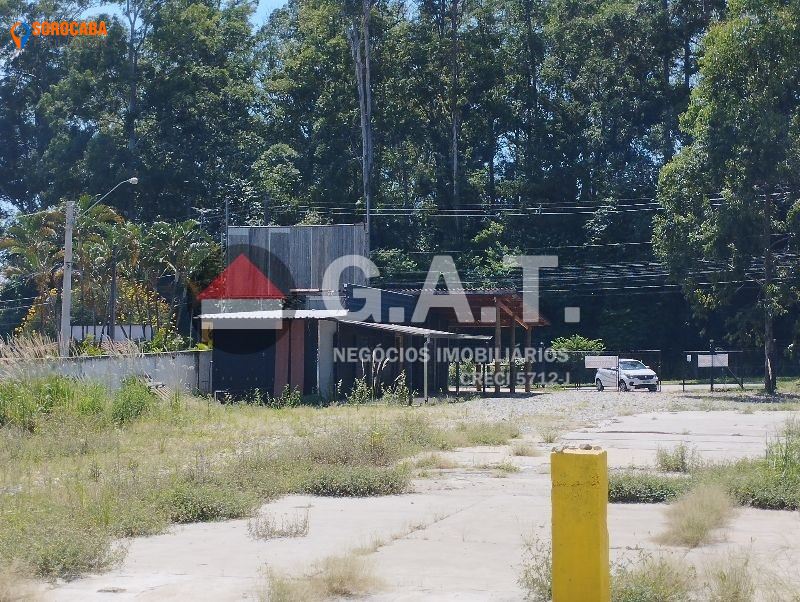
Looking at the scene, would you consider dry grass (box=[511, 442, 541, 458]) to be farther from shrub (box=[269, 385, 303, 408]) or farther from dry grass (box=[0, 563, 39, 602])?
shrub (box=[269, 385, 303, 408])

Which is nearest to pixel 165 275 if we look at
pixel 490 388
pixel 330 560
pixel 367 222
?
pixel 367 222

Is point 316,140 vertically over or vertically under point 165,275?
over

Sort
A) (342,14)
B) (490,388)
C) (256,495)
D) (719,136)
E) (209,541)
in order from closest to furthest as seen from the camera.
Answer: (209,541)
(256,495)
(719,136)
(490,388)
(342,14)

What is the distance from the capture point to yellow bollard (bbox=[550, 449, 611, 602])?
5969mm

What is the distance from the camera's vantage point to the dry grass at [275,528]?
383 inches

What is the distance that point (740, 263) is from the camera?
4184 cm

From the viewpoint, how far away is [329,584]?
294 inches

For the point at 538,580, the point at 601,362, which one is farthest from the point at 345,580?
the point at 601,362

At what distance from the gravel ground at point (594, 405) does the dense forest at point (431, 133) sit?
18.2 meters

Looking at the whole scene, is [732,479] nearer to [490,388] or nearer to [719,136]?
[719,136]

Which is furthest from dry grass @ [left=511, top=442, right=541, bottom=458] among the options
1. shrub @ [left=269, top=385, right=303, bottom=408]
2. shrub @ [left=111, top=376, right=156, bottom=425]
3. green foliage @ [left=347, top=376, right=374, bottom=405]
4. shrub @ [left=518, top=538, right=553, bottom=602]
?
shrub @ [left=269, top=385, right=303, bottom=408]

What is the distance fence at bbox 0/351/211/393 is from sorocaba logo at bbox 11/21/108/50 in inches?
1395

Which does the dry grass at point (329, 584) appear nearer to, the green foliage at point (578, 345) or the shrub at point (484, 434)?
the shrub at point (484, 434)

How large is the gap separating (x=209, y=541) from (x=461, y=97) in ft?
181
